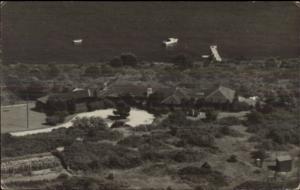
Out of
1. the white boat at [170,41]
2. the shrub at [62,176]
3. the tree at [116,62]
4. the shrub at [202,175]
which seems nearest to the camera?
the shrub at [62,176]

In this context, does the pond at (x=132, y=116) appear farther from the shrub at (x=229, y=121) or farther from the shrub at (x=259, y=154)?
the shrub at (x=259, y=154)

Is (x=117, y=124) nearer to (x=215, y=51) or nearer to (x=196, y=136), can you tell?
(x=196, y=136)

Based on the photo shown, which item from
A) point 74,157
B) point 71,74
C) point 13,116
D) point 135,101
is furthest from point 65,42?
point 74,157

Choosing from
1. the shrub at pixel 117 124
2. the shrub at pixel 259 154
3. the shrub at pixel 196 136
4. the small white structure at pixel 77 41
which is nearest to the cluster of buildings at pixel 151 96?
the shrub at pixel 117 124

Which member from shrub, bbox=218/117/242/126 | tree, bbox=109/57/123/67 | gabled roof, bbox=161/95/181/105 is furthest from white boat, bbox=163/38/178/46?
shrub, bbox=218/117/242/126

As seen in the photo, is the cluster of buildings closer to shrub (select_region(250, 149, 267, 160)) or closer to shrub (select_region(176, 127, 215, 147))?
shrub (select_region(176, 127, 215, 147))

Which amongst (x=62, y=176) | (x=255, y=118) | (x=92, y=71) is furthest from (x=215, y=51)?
(x=62, y=176)

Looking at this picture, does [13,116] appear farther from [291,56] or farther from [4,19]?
[291,56]
